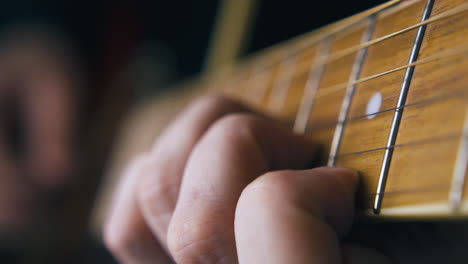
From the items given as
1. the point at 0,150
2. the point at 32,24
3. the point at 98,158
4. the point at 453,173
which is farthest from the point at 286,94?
the point at 32,24

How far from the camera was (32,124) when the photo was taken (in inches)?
56.2

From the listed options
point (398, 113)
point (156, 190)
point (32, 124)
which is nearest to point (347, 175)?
point (398, 113)

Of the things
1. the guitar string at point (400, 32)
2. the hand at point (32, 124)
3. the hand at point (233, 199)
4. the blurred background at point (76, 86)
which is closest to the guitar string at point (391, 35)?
the guitar string at point (400, 32)

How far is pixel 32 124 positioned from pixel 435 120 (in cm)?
145

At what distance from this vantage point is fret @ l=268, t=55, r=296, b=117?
1.74 ft

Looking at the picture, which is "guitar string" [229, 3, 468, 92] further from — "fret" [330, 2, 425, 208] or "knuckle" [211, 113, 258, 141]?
"knuckle" [211, 113, 258, 141]

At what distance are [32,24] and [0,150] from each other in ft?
1.74

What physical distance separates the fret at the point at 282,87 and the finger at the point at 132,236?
20cm

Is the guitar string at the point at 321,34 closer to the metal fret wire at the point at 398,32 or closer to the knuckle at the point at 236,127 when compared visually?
the metal fret wire at the point at 398,32

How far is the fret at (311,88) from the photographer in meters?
0.44

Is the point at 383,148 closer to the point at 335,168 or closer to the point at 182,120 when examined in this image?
the point at 335,168

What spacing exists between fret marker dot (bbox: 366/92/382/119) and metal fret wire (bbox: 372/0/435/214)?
24 mm

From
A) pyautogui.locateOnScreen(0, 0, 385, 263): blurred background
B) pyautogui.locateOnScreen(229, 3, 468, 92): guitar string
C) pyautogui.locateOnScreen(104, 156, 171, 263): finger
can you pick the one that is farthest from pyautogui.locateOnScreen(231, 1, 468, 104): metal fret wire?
pyautogui.locateOnScreen(0, 0, 385, 263): blurred background

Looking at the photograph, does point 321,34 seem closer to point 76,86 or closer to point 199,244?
point 199,244
